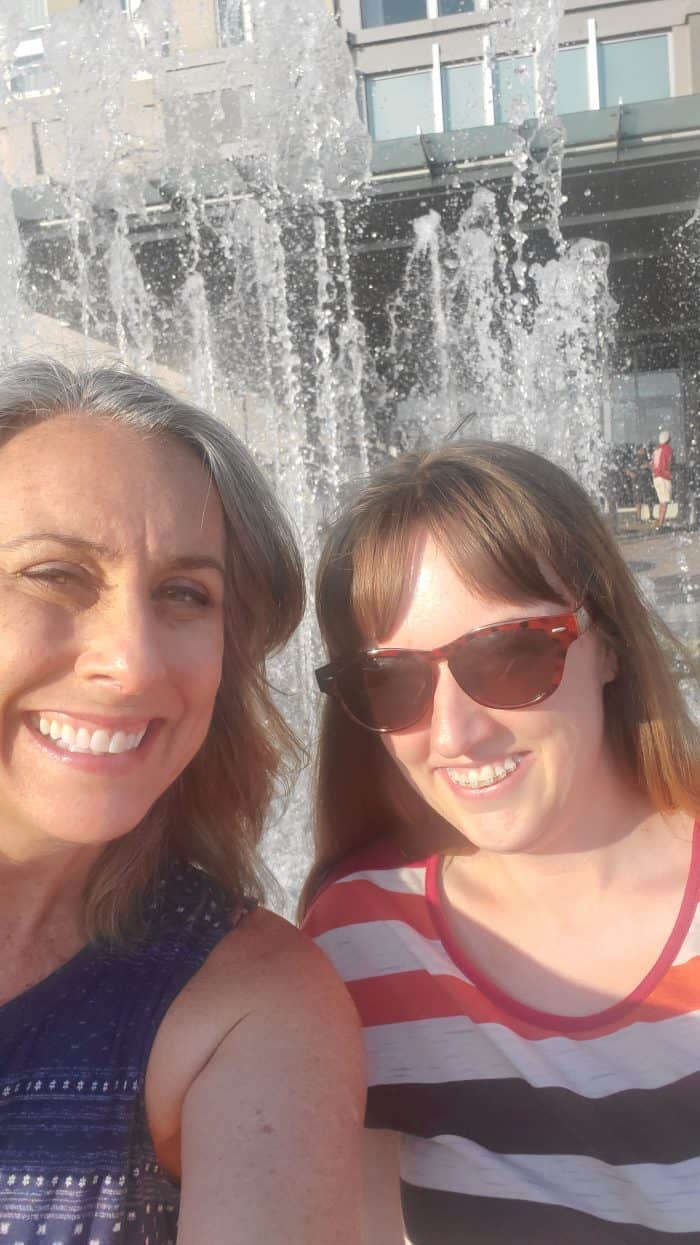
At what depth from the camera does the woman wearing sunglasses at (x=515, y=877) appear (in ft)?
4.62

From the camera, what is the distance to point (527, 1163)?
4.66 feet

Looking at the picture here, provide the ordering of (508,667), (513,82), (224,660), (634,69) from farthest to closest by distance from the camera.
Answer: (634,69) → (513,82) → (224,660) → (508,667)

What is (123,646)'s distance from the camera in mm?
1326

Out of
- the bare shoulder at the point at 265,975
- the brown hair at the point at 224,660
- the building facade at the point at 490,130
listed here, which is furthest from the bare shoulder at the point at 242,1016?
the building facade at the point at 490,130

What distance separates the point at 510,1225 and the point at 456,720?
27.0 inches

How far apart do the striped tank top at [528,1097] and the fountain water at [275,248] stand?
22.4 ft

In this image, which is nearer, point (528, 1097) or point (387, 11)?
point (528, 1097)

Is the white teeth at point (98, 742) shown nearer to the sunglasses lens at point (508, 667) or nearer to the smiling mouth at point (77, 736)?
the smiling mouth at point (77, 736)

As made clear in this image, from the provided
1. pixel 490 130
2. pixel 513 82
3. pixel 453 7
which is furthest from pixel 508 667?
pixel 453 7

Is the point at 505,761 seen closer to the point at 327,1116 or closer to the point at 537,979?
the point at 537,979

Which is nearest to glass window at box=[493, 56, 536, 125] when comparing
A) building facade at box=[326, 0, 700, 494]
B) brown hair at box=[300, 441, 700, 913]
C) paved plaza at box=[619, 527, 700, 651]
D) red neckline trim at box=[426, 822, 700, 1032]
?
building facade at box=[326, 0, 700, 494]

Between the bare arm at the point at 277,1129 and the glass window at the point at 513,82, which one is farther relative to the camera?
the glass window at the point at 513,82

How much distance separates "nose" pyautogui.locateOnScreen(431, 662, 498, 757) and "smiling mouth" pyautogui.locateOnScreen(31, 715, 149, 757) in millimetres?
516

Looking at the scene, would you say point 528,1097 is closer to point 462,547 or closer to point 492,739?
point 492,739
